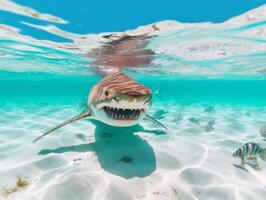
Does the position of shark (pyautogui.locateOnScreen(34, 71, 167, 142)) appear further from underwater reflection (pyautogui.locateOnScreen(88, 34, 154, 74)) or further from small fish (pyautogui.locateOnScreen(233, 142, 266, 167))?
underwater reflection (pyautogui.locateOnScreen(88, 34, 154, 74))

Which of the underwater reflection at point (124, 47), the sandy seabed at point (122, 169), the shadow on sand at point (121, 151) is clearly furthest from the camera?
the underwater reflection at point (124, 47)

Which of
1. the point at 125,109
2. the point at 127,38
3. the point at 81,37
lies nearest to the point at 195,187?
the point at 125,109

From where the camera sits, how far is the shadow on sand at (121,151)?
5621 mm

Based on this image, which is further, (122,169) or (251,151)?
(251,151)

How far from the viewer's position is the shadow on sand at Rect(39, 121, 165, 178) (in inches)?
221

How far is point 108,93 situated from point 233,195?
332cm

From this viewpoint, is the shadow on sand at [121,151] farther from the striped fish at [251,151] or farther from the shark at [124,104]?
the striped fish at [251,151]

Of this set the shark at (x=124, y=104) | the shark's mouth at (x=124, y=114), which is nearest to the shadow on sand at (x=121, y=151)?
the shark at (x=124, y=104)

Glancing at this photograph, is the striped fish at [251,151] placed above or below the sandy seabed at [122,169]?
above

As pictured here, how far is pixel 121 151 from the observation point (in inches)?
263

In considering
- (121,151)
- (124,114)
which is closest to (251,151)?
(121,151)

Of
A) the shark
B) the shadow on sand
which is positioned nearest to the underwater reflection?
the shadow on sand

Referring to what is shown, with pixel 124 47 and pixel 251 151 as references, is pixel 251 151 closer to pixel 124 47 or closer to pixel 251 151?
pixel 251 151

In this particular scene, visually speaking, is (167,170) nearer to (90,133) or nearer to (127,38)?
(90,133)
